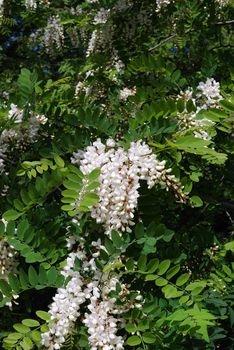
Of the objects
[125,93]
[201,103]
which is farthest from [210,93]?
[125,93]

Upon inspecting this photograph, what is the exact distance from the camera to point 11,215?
A: 1.94m

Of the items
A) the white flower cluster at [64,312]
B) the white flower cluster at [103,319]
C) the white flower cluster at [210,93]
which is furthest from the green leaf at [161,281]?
the white flower cluster at [210,93]

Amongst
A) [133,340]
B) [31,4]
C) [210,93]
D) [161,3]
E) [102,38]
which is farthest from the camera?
[31,4]

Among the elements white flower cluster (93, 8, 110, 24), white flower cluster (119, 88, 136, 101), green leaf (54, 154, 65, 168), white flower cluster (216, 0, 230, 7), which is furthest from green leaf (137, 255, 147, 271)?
white flower cluster (216, 0, 230, 7)

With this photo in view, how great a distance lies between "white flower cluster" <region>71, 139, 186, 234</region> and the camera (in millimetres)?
1713

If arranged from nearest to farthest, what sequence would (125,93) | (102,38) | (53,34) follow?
1. (125,93)
2. (102,38)
3. (53,34)

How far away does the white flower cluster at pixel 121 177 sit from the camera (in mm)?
1713

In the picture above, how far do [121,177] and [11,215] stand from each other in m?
0.46

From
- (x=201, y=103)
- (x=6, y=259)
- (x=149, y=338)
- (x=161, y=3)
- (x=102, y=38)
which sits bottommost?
(x=149, y=338)

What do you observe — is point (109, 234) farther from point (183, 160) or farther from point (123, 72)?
point (123, 72)

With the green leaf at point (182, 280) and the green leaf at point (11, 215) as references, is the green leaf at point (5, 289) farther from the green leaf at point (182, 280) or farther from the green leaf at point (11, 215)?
the green leaf at point (182, 280)

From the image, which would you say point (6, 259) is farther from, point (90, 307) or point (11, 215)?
point (90, 307)

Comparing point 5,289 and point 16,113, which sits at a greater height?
point 16,113

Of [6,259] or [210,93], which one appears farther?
[210,93]
